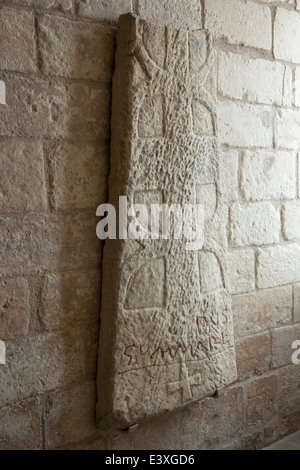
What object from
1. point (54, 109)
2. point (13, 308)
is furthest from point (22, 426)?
point (54, 109)

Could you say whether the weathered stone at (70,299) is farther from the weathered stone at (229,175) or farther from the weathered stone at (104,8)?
the weathered stone at (104,8)

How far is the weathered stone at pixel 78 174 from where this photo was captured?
1.81 metres

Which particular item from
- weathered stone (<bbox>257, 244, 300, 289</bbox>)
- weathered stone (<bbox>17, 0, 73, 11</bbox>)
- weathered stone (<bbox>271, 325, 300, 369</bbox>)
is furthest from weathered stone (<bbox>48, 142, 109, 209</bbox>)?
weathered stone (<bbox>271, 325, 300, 369</bbox>)

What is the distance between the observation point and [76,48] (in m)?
1.83

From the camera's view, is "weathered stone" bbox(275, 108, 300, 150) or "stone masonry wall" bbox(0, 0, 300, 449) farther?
"weathered stone" bbox(275, 108, 300, 150)

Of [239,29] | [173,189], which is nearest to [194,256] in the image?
[173,189]

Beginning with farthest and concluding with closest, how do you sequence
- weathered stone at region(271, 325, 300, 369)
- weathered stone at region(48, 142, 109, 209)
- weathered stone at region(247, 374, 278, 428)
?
weathered stone at region(271, 325, 300, 369)
weathered stone at region(247, 374, 278, 428)
weathered stone at region(48, 142, 109, 209)

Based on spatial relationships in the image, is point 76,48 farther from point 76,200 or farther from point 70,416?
point 70,416

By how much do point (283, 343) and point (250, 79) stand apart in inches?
54.9

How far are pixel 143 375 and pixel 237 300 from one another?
702 millimetres

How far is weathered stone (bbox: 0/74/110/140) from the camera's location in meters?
1.70

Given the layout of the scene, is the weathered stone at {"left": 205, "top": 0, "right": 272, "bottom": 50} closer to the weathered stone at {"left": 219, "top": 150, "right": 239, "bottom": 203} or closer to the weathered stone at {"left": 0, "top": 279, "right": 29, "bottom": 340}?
the weathered stone at {"left": 219, "top": 150, "right": 239, "bottom": 203}

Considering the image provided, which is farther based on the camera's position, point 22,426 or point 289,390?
point 289,390

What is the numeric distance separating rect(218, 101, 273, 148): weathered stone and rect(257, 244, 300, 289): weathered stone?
56 centimetres
